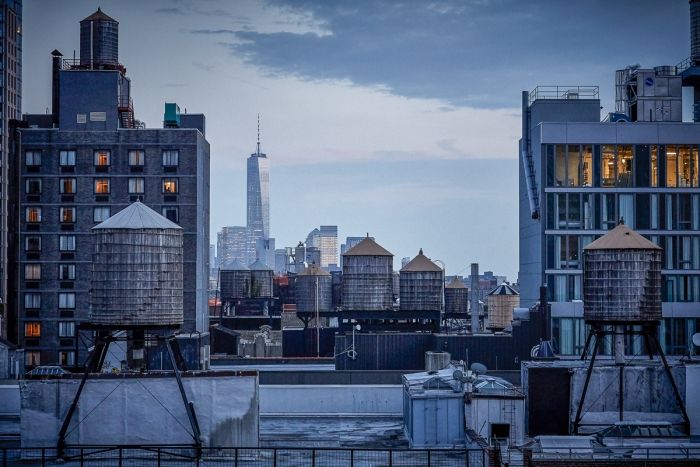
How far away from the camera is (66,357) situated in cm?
7888

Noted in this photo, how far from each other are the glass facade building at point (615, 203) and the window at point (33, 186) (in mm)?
39284

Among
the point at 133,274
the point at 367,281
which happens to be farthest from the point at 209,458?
the point at 367,281

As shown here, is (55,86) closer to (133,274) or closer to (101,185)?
(101,185)

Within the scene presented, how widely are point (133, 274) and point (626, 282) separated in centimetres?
2242

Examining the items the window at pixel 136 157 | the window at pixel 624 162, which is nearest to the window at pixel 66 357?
the window at pixel 136 157

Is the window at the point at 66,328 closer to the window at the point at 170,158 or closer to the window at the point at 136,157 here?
the window at the point at 136,157

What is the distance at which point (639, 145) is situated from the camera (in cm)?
7019

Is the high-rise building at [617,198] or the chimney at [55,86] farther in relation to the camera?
the chimney at [55,86]

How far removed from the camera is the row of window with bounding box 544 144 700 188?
69.7 meters

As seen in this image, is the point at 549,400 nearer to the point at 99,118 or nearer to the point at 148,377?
the point at 148,377

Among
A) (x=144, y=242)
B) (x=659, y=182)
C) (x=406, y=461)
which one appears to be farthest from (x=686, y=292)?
(x=144, y=242)

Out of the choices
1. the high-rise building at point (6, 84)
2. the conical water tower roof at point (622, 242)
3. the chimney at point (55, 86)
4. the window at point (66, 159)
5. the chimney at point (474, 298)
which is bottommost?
the chimney at point (474, 298)

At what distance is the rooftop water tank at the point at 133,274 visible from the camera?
133 ft

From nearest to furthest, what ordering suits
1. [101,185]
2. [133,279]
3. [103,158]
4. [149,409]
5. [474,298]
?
[149,409] < [133,279] < [103,158] < [101,185] < [474,298]
